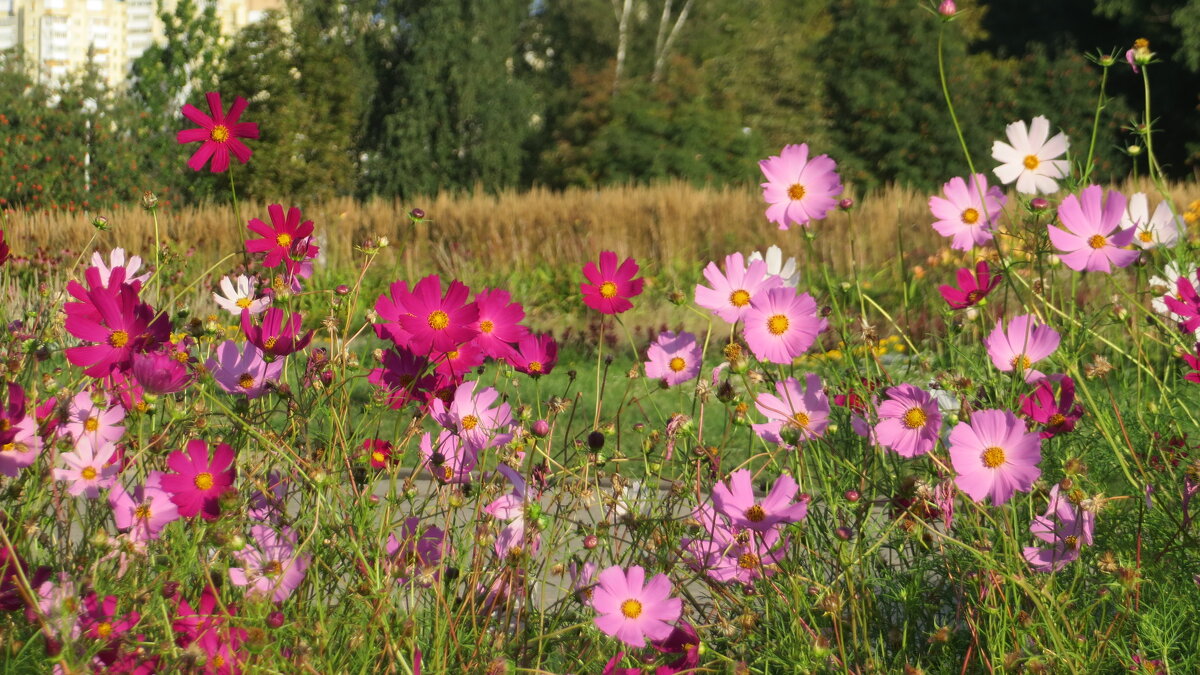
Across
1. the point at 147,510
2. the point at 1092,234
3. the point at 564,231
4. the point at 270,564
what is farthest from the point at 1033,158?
the point at 564,231

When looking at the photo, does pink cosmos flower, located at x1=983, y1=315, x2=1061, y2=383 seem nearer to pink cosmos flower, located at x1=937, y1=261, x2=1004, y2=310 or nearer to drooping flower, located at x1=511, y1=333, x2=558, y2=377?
pink cosmos flower, located at x1=937, y1=261, x2=1004, y2=310

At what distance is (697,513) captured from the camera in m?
1.81

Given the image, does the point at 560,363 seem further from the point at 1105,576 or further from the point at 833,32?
the point at 833,32

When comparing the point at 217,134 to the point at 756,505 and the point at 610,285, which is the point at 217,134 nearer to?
the point at 610,285

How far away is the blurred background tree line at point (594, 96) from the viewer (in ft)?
68.3

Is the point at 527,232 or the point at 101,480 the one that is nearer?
the point at 101,480

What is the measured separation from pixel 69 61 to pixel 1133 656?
3351 centimetres

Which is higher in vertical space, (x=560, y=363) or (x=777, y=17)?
(x=777, y=17)

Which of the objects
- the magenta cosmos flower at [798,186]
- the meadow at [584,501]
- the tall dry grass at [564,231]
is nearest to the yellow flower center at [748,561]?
the meadow at [584,501]

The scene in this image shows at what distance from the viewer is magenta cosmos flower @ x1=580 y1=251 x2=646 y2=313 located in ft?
6.21

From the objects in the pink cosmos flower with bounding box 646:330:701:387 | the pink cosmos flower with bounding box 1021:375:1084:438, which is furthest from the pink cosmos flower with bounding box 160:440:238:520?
the pink cosmos flower with bounding box 1021:375:1084:438

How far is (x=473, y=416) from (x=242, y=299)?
511 millimetres

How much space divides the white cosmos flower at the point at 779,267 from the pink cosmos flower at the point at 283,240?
73 centimetres

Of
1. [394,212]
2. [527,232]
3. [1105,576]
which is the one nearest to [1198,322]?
[1105,576]
